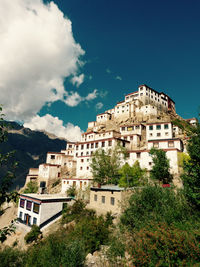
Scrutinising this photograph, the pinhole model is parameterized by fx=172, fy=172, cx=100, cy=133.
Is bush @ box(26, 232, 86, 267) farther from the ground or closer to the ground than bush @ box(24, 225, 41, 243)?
farther from the ground

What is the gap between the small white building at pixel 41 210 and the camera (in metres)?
32.1

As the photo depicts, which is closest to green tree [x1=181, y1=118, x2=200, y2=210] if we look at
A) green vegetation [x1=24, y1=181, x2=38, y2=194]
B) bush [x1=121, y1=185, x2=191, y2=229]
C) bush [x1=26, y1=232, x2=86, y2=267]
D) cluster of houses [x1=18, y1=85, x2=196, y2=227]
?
bush [x1=121, y1=185, x2=191, y2=229]

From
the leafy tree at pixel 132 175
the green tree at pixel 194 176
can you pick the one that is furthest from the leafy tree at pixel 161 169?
the green tree at pixel 194 176

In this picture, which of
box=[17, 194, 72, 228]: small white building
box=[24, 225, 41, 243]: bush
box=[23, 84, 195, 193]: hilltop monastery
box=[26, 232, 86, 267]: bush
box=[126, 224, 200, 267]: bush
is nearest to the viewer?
box=[126, 224, 200, 267]: bush

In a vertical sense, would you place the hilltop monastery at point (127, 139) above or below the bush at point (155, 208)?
above

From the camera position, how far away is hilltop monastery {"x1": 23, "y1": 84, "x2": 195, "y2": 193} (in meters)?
42.0

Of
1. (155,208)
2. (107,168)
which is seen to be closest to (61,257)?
(155,208)

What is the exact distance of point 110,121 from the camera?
280ft

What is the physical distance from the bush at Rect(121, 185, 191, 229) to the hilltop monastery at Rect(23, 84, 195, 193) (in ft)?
58.5

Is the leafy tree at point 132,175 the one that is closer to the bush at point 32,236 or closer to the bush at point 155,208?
the bush at point 155,208

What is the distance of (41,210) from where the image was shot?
32.1m

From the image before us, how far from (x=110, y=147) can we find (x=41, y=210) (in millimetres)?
24225

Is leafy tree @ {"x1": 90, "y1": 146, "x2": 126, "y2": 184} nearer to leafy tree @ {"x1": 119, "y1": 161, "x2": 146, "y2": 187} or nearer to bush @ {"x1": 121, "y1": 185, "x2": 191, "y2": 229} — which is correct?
leafy tree @ {"x1": 119, "y1": 161, "x2": 146, "y2": 187}

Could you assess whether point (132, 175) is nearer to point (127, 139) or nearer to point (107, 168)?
point (107, 168)
